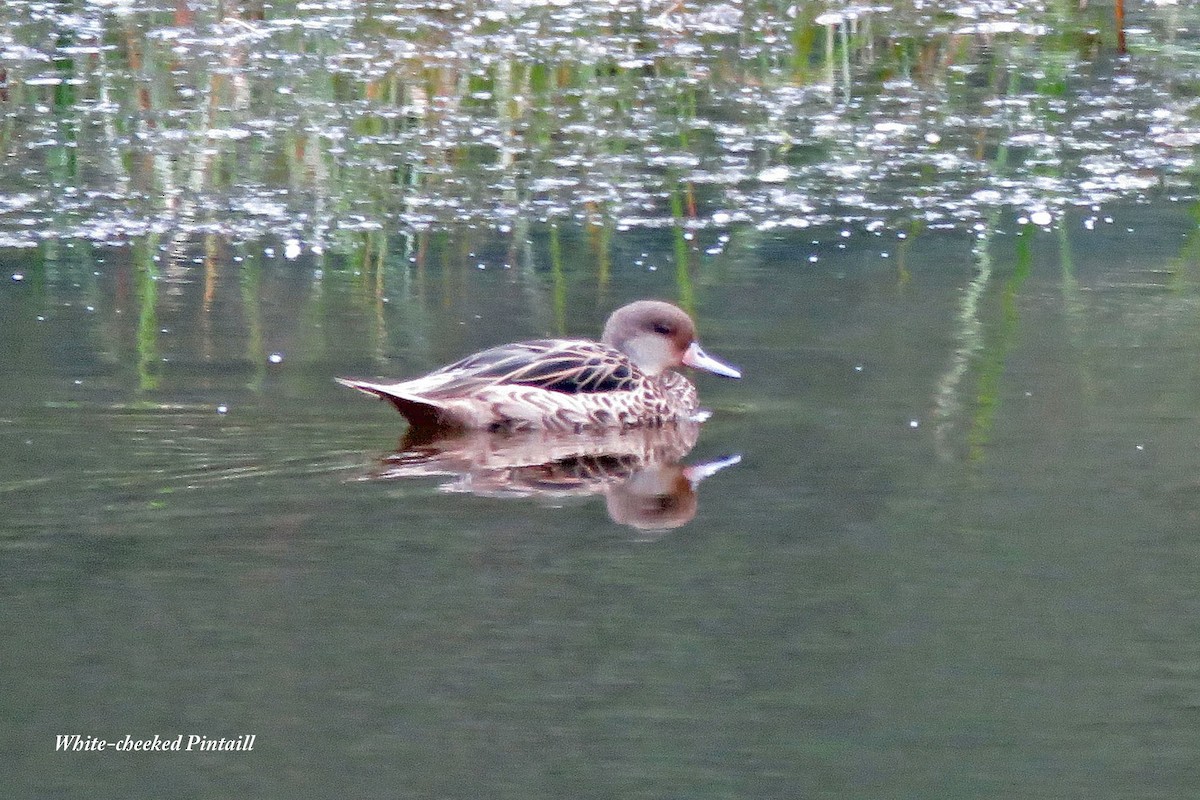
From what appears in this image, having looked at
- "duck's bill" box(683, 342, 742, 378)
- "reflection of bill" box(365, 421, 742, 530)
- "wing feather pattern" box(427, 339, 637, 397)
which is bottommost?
"reflection of bill" box(365, 421, 742, 530)

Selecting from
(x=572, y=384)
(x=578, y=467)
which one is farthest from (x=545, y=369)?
(x=578, y=467)

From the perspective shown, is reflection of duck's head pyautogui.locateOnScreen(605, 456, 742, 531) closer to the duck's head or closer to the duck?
the duck

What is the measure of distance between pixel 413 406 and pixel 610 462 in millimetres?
635

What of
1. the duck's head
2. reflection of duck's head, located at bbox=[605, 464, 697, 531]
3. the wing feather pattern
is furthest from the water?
the wing feather pattern

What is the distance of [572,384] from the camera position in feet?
24.2

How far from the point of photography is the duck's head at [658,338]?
773cm

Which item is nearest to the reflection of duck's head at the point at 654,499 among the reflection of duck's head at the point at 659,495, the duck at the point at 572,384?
the reflection of duck's head at the point at 659,495

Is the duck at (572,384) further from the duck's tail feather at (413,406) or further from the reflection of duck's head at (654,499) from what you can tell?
the reflection of duck's head at (654,499)

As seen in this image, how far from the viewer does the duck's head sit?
304 inches

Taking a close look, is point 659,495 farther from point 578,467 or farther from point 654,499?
point 578,467

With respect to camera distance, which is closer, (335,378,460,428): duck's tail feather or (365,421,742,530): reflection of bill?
(365,421,742,530): reflection of bill

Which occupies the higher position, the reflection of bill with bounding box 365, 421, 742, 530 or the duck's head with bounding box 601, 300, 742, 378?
the duck's head with bounding box 601, 300, 742, 378

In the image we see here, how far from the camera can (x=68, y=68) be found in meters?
12.9

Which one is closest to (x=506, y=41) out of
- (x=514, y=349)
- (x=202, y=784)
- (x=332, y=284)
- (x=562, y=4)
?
(x=562, y=4)
